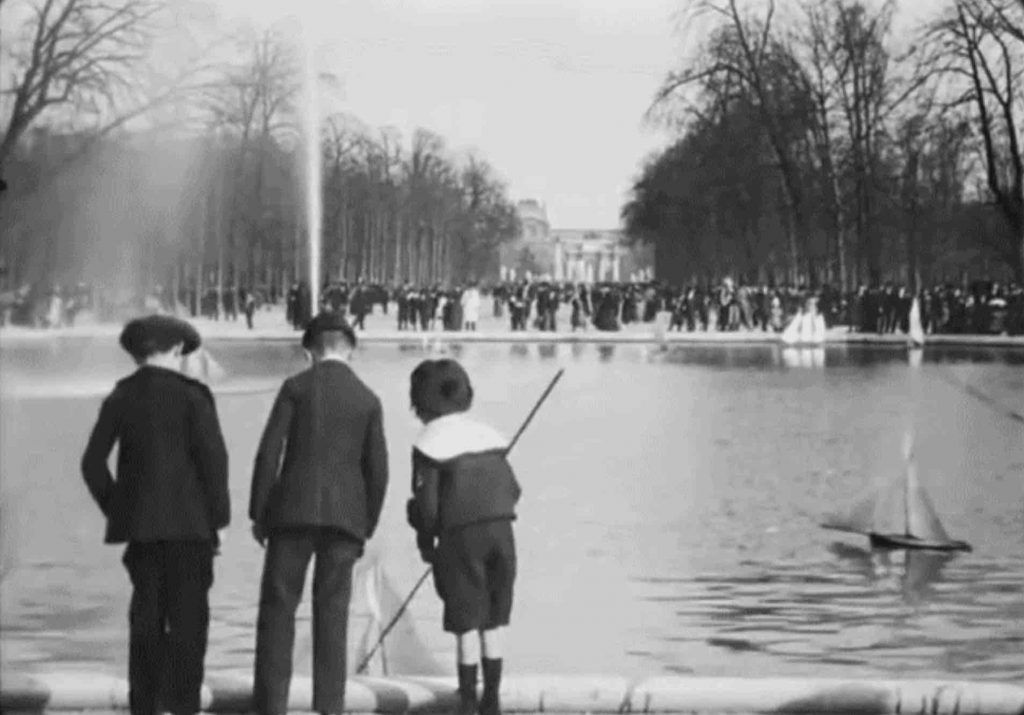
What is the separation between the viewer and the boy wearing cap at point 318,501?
31.6 feet

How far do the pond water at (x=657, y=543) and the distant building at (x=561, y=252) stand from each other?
1.82m

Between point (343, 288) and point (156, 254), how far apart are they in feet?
54.4

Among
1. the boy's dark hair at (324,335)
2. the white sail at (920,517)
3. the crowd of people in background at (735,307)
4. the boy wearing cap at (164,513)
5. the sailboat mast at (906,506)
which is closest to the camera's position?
the boy wearing cap at (164,513)

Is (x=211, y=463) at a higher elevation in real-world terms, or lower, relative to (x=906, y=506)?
higher

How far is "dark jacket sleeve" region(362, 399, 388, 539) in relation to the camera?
31.8ft

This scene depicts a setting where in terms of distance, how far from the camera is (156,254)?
11.5 meters

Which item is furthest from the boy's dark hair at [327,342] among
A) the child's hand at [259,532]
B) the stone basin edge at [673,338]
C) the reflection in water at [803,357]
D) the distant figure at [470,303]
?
the reflection in water at [803,357]

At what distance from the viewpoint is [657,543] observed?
702 inches

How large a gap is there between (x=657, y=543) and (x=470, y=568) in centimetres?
798

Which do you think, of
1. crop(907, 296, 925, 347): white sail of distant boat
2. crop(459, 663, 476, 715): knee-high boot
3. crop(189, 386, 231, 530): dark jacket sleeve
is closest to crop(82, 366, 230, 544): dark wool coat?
crop(189, 386, 231, 530): dark jacket sleeve

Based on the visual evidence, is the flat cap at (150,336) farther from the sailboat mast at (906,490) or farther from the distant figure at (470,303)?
the distant figure at (470,303)

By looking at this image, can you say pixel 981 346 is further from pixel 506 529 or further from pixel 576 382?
pixel 506 529

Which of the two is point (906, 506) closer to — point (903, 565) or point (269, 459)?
point (903, 565)

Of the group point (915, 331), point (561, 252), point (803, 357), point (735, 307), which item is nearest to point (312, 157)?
point (561, 252)
